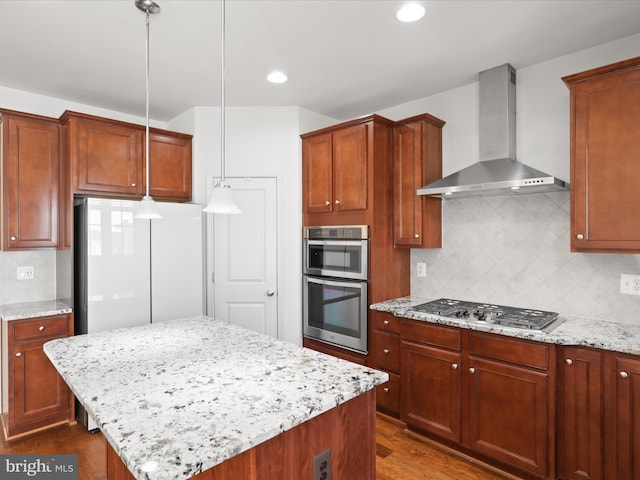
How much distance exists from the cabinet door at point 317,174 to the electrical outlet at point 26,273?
2.38 m

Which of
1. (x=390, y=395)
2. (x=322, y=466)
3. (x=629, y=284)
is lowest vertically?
(x=390, y=395)

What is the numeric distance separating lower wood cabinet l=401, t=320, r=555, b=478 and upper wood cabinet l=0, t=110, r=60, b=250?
9.58 feet

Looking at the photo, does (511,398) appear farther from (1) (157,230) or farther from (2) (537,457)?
(1) (157,230)

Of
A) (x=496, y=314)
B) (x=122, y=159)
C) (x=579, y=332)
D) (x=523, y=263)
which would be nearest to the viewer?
(x=579, y=332)

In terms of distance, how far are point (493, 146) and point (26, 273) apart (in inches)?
152

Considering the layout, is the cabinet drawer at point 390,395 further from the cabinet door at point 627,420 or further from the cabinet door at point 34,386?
the cabinet door at point 34,386

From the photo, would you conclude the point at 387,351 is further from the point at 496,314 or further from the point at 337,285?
the point at 496,314

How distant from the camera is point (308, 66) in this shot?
9.08 feet

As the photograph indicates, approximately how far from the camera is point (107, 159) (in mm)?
3139

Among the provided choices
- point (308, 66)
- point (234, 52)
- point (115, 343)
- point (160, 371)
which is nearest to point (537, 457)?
point (160, 371)

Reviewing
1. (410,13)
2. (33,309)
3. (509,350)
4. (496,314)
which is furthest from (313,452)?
(33,309)

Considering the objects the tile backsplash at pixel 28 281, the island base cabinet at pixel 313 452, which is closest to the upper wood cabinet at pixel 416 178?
the island base cabinet at pixel 313 452

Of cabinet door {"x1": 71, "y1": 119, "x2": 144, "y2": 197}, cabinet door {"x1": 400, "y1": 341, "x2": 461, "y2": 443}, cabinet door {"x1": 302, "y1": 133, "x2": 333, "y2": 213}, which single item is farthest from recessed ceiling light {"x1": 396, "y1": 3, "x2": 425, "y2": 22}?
cabinet door {"x1": 71, "y1": 119, "x2": 144, "y2": 197}

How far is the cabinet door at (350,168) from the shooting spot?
10.2 ft
